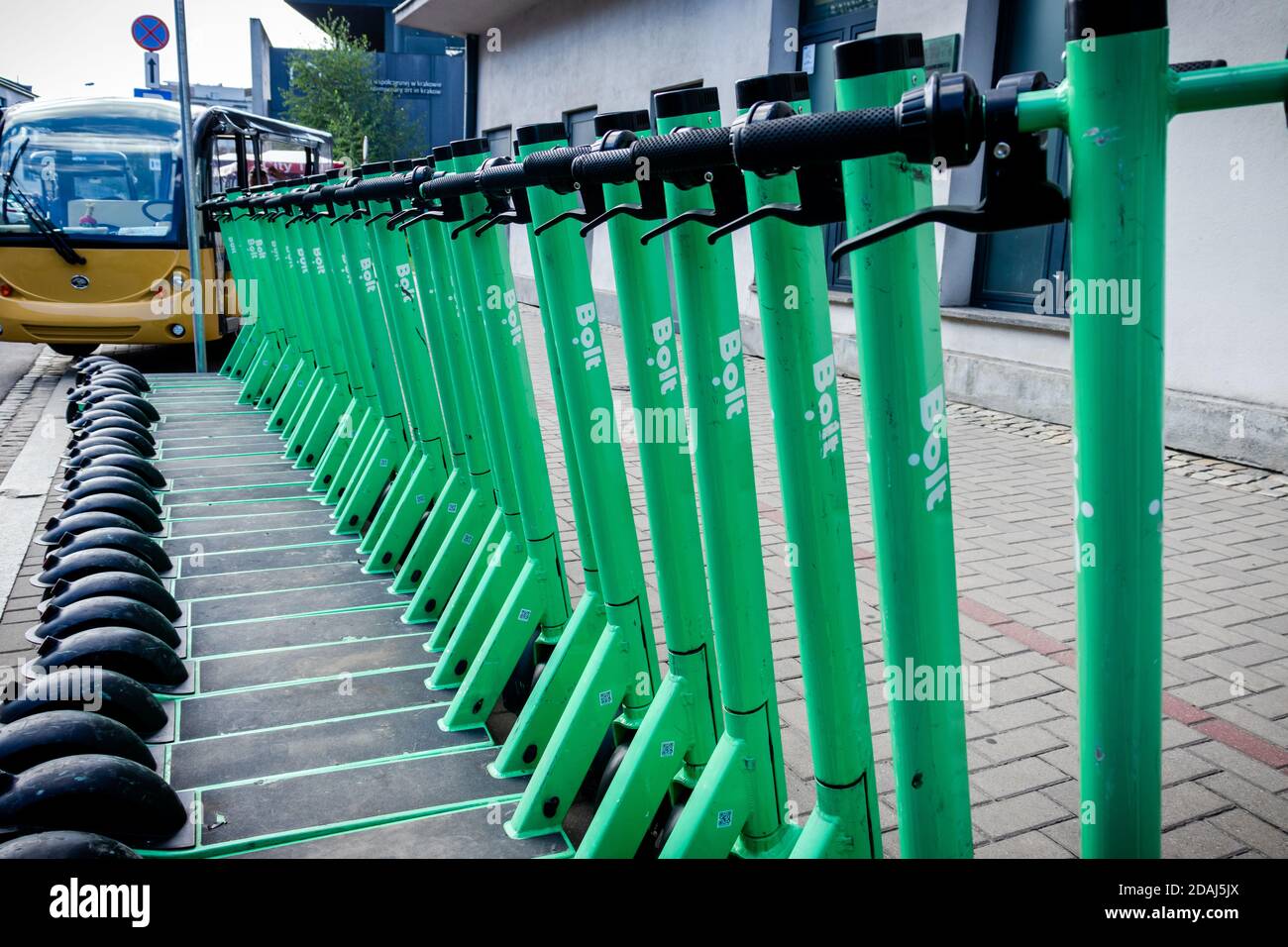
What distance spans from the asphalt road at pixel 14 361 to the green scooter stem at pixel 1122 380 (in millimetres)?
10587

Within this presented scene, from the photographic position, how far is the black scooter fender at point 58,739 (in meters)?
2.46

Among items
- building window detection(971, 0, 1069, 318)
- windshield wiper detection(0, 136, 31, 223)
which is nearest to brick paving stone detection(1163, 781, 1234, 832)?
building window detection(971, 0, 1069, 318)

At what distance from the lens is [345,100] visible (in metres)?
36.0

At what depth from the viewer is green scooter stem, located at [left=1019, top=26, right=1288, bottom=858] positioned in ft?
3.78

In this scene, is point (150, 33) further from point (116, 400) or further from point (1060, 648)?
point (1060, 648)

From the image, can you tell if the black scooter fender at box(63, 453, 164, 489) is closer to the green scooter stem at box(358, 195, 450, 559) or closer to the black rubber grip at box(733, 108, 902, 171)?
the green scooter stem at box(358, 195, 450, 559)

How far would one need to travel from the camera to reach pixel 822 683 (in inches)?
74.4

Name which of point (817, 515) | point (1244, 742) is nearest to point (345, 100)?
point (1244, 742)

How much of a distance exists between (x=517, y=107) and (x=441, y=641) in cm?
1543

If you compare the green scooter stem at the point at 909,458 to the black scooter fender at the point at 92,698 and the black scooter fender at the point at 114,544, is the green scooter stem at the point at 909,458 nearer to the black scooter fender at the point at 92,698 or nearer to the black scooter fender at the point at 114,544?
the black scooter fender at the point at 92,698

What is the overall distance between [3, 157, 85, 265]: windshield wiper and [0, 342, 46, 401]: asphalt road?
143 centimetres

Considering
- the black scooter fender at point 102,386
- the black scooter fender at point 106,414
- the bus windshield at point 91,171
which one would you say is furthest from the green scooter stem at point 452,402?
the bus windshield at point 91,171

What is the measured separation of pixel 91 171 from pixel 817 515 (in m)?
11.2
